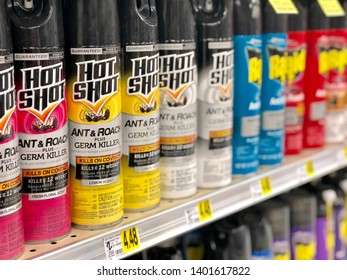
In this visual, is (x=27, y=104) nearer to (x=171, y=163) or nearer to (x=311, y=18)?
(x=171, y=163)

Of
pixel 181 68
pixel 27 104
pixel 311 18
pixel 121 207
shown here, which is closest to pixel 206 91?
pixel 181 68

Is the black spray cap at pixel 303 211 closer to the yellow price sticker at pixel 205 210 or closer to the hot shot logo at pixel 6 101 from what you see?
the yellow price sticker at pixel 205 210

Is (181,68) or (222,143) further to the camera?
(222,143)

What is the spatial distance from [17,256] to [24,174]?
0.14m

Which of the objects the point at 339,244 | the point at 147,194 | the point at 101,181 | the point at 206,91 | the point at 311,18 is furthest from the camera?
the point at 339,244

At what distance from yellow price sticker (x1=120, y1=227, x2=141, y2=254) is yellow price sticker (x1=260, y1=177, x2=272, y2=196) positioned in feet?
1.46

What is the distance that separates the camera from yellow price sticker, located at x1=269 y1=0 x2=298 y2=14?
1.27 meters

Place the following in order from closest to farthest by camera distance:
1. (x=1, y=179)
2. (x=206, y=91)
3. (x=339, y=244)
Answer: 1. (x=1, y=179)
2. (x=206, y=91)
3. (x=339, y=244)

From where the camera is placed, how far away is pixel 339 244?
5.59ft

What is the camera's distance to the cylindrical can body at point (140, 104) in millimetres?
932

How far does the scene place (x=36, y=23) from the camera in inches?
32.0

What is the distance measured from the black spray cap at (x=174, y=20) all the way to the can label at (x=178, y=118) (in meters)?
0.02

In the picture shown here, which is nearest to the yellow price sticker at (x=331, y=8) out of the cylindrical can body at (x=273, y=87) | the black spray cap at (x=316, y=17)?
the black spray cap at (x=316, y=17)

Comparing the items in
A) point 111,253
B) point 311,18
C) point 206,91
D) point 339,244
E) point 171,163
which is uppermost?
point 311,18
